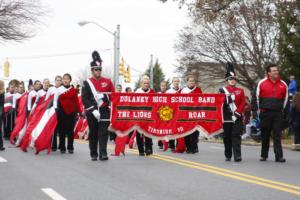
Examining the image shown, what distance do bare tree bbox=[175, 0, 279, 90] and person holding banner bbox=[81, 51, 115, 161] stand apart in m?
33.0

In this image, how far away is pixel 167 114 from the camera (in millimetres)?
14625

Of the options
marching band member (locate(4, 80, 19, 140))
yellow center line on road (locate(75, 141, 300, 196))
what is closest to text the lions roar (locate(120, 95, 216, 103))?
yellow center line on road (locate(75, 141, 300, 196))

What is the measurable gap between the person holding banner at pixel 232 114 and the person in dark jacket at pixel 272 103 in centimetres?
34

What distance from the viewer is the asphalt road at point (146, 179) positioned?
8078 mm

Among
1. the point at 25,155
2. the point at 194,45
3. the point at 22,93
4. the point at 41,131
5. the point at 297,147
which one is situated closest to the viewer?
the point at 25,155

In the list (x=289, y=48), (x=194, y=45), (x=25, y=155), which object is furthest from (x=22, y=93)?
(x=194, y=45)

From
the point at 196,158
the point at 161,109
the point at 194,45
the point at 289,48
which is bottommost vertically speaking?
the point at 196,158

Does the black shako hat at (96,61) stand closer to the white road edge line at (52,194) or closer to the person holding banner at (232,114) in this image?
the person holding banner at (232,114)

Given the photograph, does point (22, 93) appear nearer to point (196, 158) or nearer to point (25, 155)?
point (25, 155)

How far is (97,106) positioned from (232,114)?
9.36ft

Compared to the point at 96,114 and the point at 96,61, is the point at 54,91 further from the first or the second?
the point at 96,114

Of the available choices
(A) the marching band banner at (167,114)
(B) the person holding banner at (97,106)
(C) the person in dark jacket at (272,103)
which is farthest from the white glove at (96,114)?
(C) the person in dark jacket at (272,103)

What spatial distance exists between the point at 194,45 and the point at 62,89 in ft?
134

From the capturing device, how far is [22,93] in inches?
802
